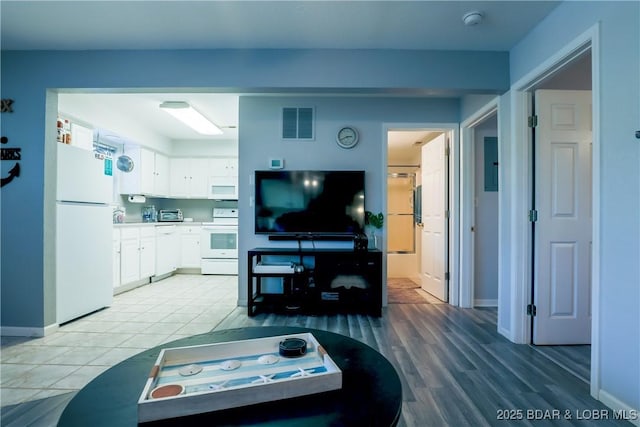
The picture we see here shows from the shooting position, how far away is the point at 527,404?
1.70 meters

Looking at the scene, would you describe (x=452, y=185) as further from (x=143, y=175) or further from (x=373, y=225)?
(x=143, y=175)

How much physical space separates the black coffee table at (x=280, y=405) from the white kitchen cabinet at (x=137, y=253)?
3723 millimetres

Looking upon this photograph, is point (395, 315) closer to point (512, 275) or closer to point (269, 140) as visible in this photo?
point (512, 275)

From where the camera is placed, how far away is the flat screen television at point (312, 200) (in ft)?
11.3

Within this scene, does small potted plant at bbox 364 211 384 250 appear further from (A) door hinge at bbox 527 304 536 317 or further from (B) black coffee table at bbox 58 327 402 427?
(B) black coffee table at bbox 58 327 402 427

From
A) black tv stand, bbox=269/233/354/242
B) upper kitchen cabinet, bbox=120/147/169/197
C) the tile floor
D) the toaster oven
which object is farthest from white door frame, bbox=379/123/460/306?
the toaster oven

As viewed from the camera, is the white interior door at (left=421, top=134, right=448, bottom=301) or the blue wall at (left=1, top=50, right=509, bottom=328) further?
the white interior door at (left=421, top=134, right=448, bottom=301)

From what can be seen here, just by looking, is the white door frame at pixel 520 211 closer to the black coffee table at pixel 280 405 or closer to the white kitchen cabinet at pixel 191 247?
the black coffee table at pixel 280 405

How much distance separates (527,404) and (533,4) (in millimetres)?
2517

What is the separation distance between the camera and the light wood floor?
162 cm

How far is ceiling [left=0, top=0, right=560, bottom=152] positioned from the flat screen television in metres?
1.32

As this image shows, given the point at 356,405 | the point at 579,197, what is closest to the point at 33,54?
the point at 356,405

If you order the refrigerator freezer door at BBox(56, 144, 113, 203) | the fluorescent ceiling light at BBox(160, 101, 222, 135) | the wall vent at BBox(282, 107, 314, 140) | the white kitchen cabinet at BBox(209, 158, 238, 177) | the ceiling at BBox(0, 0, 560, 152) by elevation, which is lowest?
the refrigerator freezer door at BBox(56, 144, 113, 203)

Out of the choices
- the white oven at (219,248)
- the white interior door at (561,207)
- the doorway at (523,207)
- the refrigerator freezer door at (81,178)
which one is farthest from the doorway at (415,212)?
the refrigerator freezer door at (81,178)
